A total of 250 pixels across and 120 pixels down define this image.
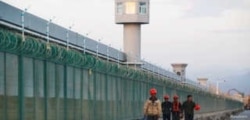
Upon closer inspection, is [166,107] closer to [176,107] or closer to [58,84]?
[176,107]

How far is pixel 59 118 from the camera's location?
24672 mm

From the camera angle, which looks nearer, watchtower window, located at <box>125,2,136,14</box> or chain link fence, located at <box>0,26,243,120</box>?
chain link fence, located at <box>0,26,243,120</box>

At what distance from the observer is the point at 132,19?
A: 72.8 m

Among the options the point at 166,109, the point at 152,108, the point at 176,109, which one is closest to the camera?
the point at 152,108

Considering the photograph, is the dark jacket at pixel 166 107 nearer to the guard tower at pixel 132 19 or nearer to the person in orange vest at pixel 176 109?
the person in orange vest at pixel 176 109

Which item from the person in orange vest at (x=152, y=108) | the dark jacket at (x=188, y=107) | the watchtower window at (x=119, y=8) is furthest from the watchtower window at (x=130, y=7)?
the person in orange vest at (x=152, y=108)

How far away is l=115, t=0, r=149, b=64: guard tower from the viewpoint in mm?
71312

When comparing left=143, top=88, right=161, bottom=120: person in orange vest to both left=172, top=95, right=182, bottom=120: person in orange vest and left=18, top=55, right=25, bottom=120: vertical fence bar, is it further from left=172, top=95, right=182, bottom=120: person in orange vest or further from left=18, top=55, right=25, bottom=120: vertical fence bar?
left=172, top=95, right=182, bottom=120: person in orange vest

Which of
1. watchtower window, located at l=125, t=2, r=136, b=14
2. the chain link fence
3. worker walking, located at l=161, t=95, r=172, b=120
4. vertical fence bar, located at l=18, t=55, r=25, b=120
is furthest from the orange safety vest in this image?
watchtower window, located at l=125, t=2, r=136, b=14

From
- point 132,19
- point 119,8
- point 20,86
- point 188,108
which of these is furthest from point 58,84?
point 119,8

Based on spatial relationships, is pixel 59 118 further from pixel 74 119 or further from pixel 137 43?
pixel 137 43

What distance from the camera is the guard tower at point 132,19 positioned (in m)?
→ 71.3

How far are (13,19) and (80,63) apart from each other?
697 cm

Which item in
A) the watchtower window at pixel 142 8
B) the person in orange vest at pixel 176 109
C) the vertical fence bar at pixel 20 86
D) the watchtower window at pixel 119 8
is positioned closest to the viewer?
the vertical fence bar at pixel 20 86
